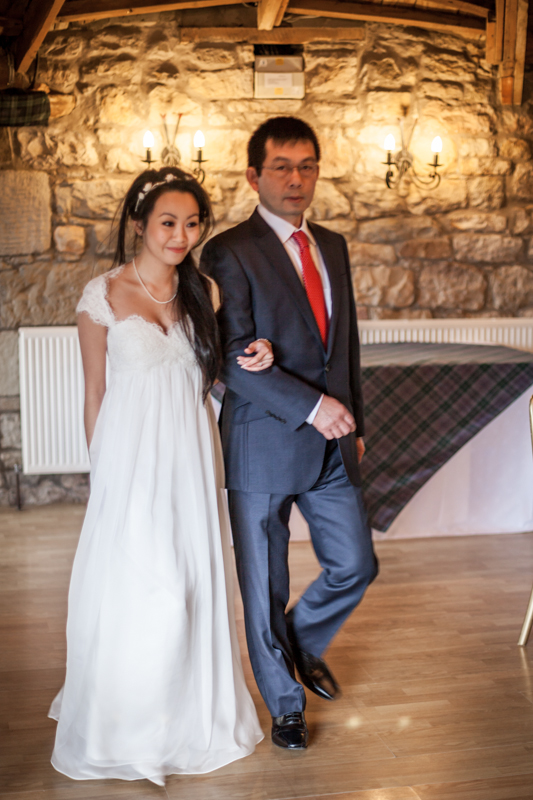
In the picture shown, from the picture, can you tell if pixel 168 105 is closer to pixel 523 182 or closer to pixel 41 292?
pixel 41 292

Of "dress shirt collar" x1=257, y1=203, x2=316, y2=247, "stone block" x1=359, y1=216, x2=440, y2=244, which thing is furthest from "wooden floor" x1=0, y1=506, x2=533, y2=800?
"stone block" x1=359, y1=216, x2=440, y2=244

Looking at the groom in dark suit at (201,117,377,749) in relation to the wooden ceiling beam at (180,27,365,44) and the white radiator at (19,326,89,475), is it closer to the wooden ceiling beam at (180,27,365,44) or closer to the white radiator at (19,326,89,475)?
the white radiator at (19,326,89,475)

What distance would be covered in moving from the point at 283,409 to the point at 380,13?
3.50 m

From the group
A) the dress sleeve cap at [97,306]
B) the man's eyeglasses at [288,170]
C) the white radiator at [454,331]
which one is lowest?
the white radiator at [454,331]

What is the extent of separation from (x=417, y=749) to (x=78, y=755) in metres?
0.86

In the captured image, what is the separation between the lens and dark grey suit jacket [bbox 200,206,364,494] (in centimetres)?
195

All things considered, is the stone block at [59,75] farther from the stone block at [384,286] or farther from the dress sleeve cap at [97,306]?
the dress sleeve cap at [97,306]

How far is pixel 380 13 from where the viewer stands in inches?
178

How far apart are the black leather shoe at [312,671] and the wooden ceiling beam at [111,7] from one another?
352 cm

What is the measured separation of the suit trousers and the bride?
0.09m

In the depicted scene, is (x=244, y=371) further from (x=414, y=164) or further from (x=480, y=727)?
(x=414, y=164)

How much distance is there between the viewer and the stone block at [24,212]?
448 centimetres

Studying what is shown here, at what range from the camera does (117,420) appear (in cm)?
188

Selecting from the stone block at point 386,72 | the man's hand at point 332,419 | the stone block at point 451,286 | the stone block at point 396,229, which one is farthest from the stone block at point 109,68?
the man's hand at point 332,419
